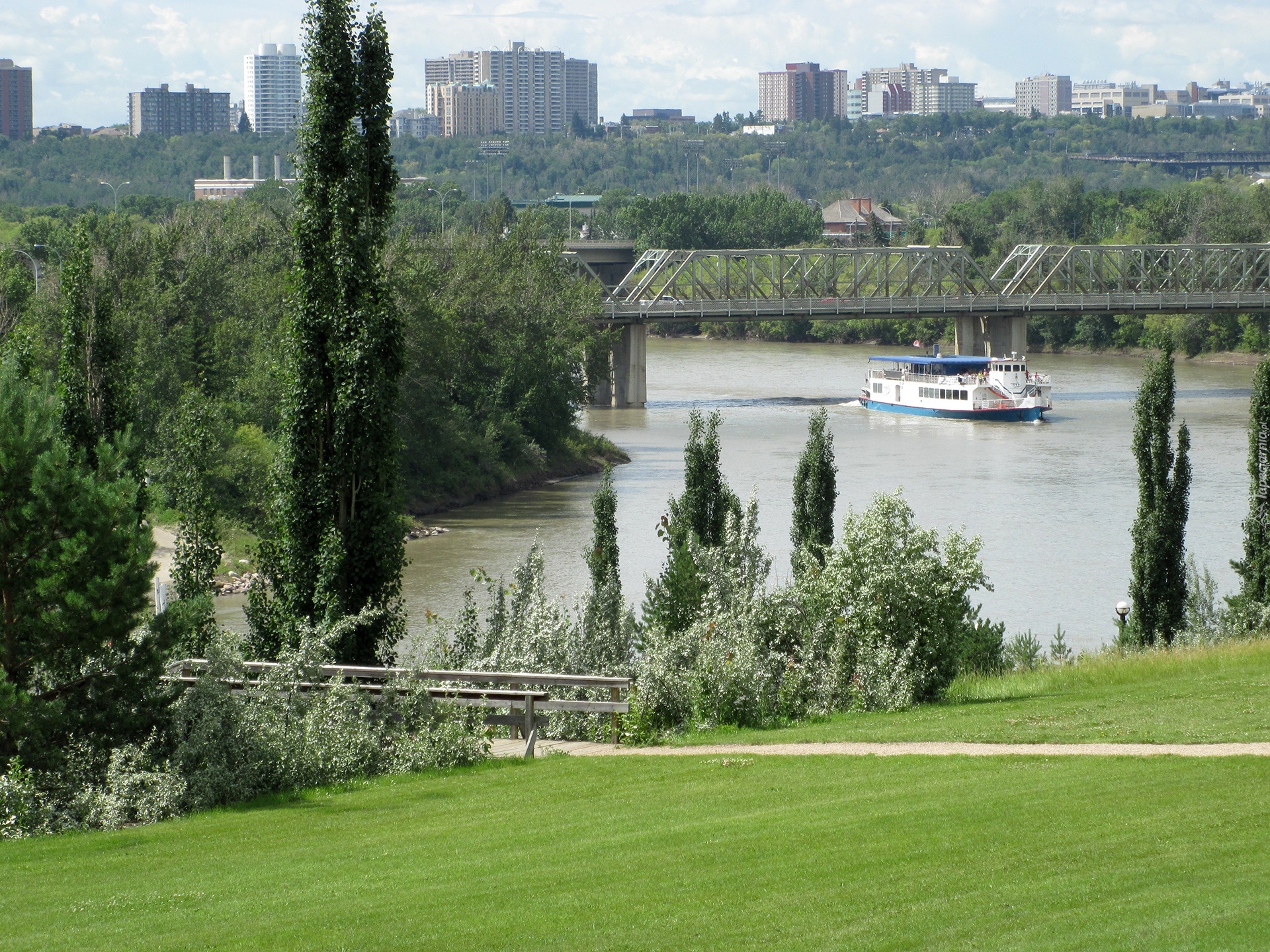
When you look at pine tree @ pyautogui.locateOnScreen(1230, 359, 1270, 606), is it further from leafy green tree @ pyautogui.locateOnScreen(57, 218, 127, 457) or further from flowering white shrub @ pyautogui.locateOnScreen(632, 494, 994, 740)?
leafy green tree @ pyautogui.locateOnScreen(57, 218, 127, 457)

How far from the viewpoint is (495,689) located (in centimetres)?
1964

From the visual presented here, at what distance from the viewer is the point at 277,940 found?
1123 cm

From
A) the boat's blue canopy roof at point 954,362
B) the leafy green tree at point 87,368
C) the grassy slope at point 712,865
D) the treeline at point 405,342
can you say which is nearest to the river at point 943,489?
the treeline at point 405,342

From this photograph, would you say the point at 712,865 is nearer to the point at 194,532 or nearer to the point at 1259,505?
the point at 194,532

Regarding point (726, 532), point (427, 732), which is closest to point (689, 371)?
point (726, 532)

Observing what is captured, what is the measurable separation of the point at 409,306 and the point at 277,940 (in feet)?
155

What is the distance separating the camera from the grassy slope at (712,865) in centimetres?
1091

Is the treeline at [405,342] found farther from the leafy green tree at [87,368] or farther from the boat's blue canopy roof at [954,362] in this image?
the boat's blue canopy roof at [954,362]

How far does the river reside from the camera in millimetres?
41219

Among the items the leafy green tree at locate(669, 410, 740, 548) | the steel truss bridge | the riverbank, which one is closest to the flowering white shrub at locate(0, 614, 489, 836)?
the leafy green tree at locate(669, 410, 740, 548)

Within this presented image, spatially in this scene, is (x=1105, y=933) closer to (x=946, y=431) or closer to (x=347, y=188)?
(x=347, y=188)

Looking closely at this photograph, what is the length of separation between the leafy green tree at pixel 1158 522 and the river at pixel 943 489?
2984 millimetres

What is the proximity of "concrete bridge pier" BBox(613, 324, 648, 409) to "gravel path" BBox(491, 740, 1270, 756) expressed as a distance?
68892 millimetres

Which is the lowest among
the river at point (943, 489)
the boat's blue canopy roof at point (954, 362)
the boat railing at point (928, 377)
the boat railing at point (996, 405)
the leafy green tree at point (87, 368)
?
the river at point (943, 489)
